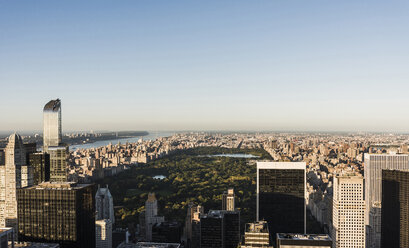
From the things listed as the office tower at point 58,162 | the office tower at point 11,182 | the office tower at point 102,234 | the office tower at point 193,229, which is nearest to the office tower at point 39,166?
the office tower at point 58,162

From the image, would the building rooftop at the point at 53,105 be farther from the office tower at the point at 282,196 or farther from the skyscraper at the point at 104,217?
the office tower at the point at 282,196

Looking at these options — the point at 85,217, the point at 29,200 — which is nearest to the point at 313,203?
the point at 85,217

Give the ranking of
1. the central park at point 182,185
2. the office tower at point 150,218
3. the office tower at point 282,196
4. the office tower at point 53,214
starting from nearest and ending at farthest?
1. the office tower at point 53,214
2. the office tower at point 282,196
3. the office tower at point 150,218
4. the central park at point 182,185

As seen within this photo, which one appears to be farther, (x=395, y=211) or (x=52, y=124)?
(x=52, y=124)

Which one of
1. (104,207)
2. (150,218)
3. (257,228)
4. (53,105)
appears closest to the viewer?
(257,228)

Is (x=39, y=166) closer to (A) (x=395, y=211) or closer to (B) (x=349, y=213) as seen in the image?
(B) (x=349, y=213)

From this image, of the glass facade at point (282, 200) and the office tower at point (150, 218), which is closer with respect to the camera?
the glass facade at point (282, 200)

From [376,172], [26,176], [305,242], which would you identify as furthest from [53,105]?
[376,172]
